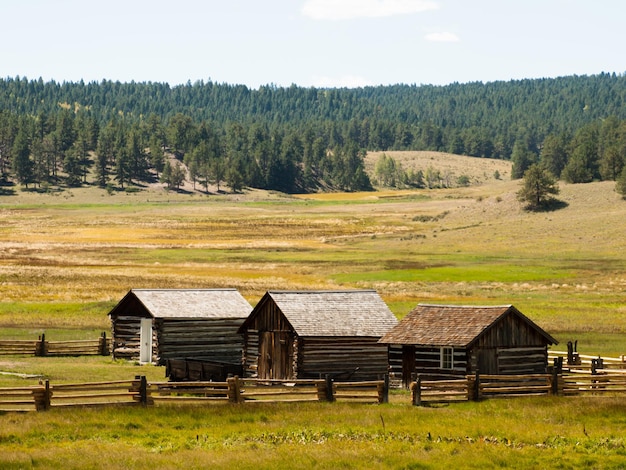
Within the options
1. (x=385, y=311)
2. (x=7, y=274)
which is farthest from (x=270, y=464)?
(x=7, y=274)

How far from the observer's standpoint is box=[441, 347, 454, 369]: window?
1543 inches

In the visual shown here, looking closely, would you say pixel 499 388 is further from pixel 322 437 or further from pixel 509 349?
pixel 322 437

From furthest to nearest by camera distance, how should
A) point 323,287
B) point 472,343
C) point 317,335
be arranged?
point 323,287 < point 317,335 < point 472,343

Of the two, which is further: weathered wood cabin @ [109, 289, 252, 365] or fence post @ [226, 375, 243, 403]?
weathered wood cabin @ [109, 289, 252, 365]

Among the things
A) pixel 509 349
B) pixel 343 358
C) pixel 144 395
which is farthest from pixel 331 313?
pixel 144 395

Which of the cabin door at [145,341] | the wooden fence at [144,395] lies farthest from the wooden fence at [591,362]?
the cabin door at [145,341]

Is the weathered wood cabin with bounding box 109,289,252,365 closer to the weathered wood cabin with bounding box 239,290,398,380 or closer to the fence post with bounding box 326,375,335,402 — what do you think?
the weathered wood cabin with bounding box 239,290,398,380

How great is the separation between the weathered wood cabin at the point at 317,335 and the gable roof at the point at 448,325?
2.10 metres

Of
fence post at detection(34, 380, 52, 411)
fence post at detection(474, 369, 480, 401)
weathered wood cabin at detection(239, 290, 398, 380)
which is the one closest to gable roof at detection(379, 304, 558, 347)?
weathered wood cabin at detection(239, 290, 398, 380)

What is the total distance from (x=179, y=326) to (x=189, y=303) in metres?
1.39

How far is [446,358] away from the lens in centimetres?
3941

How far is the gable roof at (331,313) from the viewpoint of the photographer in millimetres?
43031

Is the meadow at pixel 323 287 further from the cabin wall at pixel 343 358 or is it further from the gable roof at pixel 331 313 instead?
the cabin wall at pixel 343 358

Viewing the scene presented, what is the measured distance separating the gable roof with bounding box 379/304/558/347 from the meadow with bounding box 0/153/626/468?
3.92 meters
